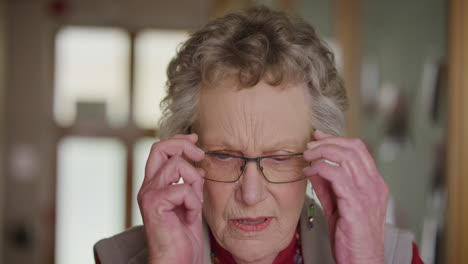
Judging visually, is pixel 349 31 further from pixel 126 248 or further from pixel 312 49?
A: pixel 126 248

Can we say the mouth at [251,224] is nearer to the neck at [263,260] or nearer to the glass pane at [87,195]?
the neck at [263,260]

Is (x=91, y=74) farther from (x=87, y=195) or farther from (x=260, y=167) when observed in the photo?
(x=260, y=167)

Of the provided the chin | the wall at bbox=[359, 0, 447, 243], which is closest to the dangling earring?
the chin

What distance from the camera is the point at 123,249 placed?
172 centimetres

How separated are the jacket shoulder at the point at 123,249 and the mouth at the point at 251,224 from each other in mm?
351

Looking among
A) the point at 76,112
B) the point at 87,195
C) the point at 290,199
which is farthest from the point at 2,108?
the point at 290,199

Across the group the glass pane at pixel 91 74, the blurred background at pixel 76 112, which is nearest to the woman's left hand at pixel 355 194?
the blurred background at pixel 76 112

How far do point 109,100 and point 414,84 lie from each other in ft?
15.6

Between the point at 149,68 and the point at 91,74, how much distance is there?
0.72m

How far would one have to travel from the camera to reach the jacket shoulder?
1.67m

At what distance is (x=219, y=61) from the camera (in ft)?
5.11

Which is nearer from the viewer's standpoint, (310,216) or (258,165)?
(258,165)

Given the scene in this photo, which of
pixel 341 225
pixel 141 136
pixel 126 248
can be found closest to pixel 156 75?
pixel 141 136

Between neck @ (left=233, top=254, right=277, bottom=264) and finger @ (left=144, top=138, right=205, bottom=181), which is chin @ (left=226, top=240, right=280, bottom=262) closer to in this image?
neck @ (left=233, top=254, right=277, bottom=264)
